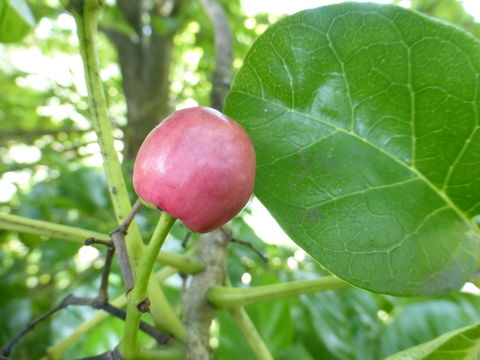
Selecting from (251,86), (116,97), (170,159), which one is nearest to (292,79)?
(251,86)

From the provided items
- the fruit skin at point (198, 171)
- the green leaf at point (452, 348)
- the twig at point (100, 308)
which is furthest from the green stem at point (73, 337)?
the green leaf at point (452, 348)

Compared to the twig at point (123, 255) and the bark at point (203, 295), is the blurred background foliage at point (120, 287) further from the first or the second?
the twig at point (123, 255)

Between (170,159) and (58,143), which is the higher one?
(170,159)

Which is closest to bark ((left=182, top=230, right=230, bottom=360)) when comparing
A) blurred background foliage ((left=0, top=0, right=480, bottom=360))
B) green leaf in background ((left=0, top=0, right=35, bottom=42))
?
blurred background foliage ((left=0, top=0, right=480, bottom=360))

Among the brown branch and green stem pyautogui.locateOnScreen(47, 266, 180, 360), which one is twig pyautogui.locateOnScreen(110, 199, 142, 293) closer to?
green stem pyautogui.locateOnScreen(47, 266, 180, 360)

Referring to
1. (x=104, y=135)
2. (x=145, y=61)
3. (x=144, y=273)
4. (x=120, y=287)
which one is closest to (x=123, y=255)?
(x=144, y=273)

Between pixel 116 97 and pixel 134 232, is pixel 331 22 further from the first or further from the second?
pixel 116 97

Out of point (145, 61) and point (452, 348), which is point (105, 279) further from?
point (145, 61)
